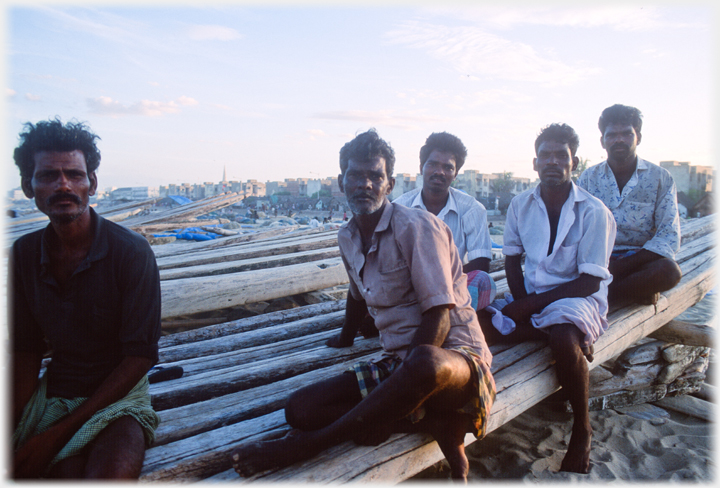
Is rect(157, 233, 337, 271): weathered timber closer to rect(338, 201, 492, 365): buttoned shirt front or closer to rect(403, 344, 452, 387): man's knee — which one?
rect(338, 201, 492, 365): buttoned shirt front

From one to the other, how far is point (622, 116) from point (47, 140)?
3.53 meters

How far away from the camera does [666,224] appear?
3.27 meters

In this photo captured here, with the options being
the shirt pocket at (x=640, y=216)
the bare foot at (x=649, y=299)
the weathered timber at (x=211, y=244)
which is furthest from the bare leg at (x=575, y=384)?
the weathered timber at (x=211, y=244)

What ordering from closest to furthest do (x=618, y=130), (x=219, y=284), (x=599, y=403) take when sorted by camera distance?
(x=618, y=130), (x=599, y=403), (x=219, y=284)

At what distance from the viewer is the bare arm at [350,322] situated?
2.57m

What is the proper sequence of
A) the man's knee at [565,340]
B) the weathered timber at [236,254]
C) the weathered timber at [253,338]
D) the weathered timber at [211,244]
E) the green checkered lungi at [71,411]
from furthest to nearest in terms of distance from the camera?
1. the weathered timber at [211,244]
2. the weathered timber at [236,254]
3. the weathered timber at [253,338]
4. the man's knee at [565,340]
5. the green checkered lungi at [71,411]

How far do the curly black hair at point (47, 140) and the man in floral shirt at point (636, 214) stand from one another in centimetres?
338

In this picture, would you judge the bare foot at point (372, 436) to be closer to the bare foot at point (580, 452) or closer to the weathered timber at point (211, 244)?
the bare foot at point (580, 452)

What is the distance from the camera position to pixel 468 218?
11.0 feet

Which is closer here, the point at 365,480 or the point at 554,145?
the point at 365,480

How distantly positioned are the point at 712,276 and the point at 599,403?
181 cm

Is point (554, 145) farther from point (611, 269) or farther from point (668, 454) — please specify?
point (668, 454)

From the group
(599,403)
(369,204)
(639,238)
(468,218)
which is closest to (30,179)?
(369,204)

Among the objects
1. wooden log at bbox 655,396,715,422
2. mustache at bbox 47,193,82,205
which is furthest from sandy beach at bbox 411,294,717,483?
mustache at bbox 47,193,82,205
